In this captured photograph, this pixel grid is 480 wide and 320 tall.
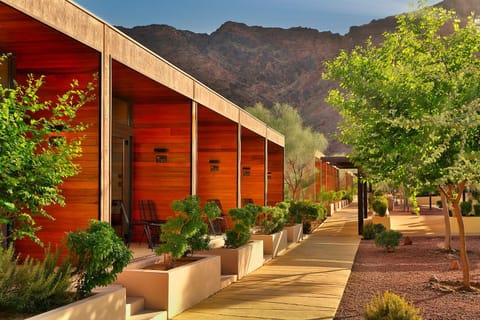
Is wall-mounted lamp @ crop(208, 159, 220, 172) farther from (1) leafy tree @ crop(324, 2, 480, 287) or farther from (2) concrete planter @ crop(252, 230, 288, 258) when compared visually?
(1) leafy tree @ crop(324, 2, 480, 287)

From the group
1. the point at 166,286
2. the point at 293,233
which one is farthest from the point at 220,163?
the point at 166,286

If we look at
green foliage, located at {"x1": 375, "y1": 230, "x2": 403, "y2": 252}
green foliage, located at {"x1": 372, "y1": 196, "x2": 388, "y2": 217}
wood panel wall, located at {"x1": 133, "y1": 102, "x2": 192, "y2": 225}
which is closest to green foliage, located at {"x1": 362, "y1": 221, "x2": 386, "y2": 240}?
green foliage, located at {"x1": 372, "y1": 196, "x2": 388, "y2": 217}

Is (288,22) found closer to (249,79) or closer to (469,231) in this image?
(249,79)

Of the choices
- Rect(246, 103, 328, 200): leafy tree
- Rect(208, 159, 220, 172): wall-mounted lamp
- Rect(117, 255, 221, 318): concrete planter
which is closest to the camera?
Rect(117, 255, 221, 318): concrete planter

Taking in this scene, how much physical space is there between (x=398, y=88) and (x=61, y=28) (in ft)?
16.7

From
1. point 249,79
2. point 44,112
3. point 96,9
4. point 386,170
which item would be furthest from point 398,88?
point 96,9

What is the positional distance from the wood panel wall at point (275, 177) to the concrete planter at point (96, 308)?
53.0 ft

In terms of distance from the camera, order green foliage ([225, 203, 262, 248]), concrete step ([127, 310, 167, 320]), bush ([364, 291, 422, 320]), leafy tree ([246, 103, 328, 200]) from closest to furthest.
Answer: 1. bush ([364, 291, 422, 320])
2. concrete step ([127, 310, 167, 320])
3. green foliage ([225, 203, 262, 248])
4. leafy tree ([246, 103, 328, 200])

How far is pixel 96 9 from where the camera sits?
410 feet

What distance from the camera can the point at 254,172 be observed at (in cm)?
1731

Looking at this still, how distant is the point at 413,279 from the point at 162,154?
4772mm

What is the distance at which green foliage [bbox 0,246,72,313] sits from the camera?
13.5 ft

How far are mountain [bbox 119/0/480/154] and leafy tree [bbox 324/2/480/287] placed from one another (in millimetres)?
59960

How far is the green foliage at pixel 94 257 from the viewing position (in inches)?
176
